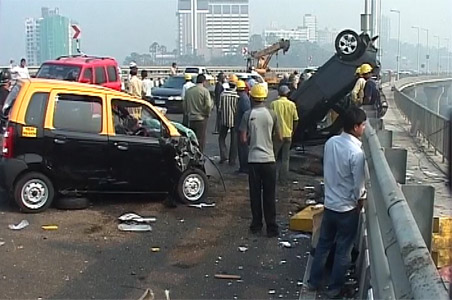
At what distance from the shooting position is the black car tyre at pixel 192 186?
11.5 metres

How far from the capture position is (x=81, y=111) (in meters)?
11.1

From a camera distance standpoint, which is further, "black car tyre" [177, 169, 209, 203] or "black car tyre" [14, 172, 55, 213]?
"black car tyre" [177, 169, 209, 203]

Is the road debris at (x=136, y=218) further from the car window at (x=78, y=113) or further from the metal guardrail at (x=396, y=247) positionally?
the metal guardrail at (x=396, y=247)

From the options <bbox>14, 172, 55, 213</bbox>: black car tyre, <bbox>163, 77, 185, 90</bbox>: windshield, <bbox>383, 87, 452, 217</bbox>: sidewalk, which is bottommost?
<bbox>383, 87, 452, 217</bbox>: sidewalk

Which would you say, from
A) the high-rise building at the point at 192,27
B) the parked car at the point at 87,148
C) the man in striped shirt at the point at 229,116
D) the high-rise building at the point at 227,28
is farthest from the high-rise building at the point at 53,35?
the high-rise building at the point at 227,28

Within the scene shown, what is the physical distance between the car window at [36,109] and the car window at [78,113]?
17 cm

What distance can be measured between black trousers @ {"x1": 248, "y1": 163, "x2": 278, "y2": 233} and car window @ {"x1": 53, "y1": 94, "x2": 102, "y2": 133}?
8.87ft

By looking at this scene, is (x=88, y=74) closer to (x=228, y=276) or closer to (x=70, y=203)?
(x=70, y=203)

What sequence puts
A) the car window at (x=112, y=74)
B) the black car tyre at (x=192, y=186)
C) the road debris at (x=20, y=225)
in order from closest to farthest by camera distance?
the road debris at (x=20, y=225), the black car tyre at (x=192, y=186), the car window at (x=112, y=74)

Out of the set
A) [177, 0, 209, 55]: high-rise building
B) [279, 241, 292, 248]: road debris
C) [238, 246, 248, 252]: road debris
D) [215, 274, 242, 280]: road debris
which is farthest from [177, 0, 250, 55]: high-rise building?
[215, 274, 242, 280]: road debris

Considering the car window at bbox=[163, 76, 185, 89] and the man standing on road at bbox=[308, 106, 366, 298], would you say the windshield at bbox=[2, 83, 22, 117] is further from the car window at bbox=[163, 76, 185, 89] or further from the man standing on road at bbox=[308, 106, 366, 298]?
the car window at bbox=[163, 76, 185, 89]

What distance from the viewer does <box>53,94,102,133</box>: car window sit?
10914 mm

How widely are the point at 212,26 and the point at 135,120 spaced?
79.9 meters

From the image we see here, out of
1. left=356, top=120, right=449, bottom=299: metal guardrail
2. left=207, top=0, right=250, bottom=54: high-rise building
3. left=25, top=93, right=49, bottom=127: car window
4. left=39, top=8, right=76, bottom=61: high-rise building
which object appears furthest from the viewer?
left=207, top=0, right=250, bottom=54: high-rise building
